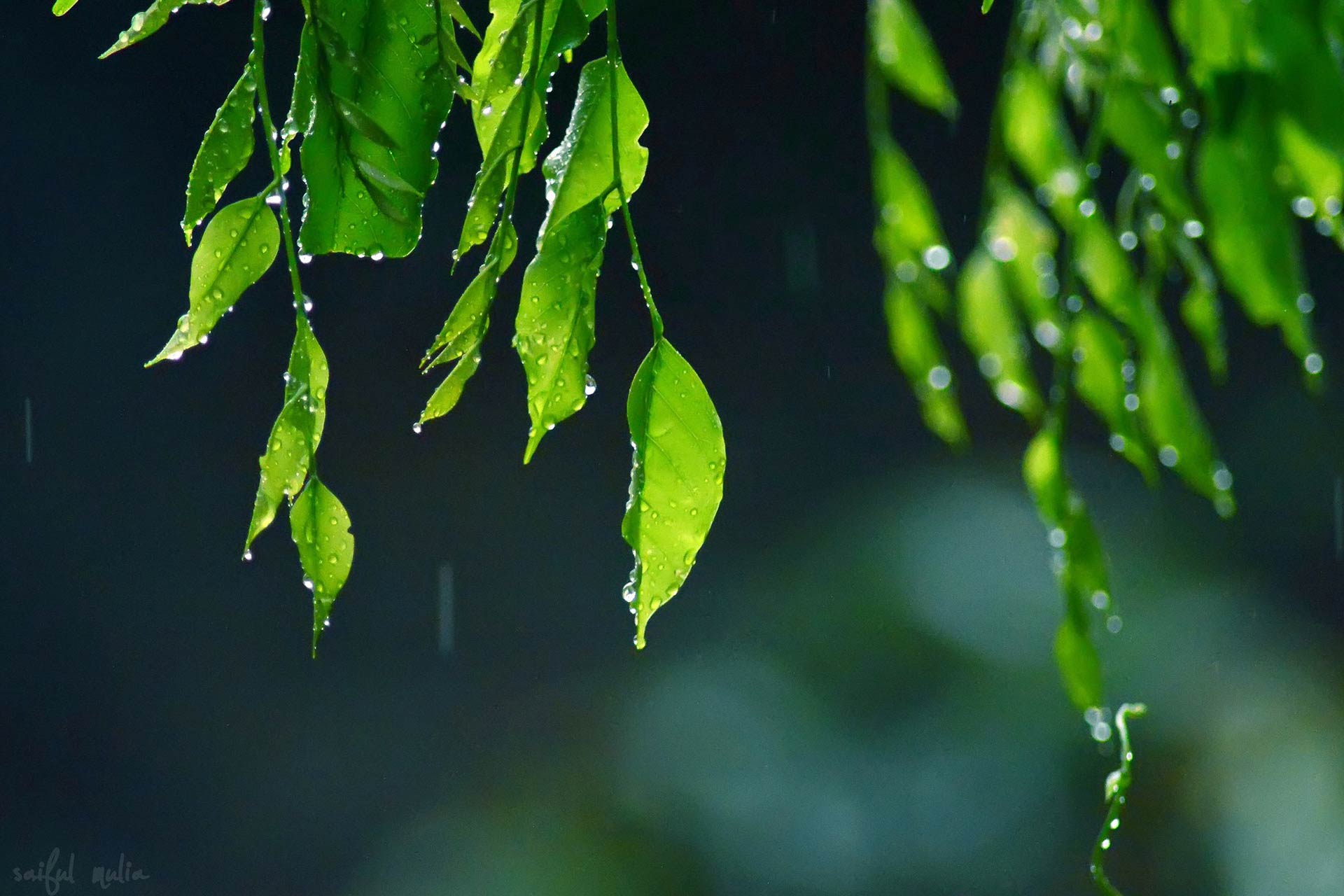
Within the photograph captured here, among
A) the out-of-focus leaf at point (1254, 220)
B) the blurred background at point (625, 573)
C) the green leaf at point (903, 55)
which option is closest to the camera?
the out-of-focus leaf at point (1254, 220)

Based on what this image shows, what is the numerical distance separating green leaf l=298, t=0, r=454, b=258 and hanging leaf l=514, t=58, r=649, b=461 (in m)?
0.06

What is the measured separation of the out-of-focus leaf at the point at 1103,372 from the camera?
416 mm

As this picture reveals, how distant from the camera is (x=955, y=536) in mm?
2449

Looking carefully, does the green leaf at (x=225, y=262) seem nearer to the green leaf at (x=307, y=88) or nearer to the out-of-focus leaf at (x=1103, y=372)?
the green leaf at (x=307, y=88)

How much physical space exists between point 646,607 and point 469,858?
2174mm

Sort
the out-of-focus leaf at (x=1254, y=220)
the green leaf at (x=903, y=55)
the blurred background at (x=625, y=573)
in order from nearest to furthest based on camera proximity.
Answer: the out-of-focus leaf at (x=1254, y=220)
the green leaf at (x=903, y=55)
the blurred background at (x=625, y=573)

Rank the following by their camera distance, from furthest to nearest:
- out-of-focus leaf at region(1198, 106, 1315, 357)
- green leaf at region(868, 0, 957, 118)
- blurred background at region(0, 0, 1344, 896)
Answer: blurred background at region(0, 0, 1344, 896)
green leaf at region(868, 0, 957, 118)
out-of-focus leaf at region(1198, 106, 1315, 357)

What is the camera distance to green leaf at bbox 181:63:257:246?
1.44ft

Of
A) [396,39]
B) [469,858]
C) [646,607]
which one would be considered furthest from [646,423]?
[469,858]

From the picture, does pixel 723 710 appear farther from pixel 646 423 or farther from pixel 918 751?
pixel 646 423

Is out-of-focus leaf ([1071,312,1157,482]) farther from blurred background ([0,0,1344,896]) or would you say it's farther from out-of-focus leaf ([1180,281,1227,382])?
blurred background ([0,0,1344,896])

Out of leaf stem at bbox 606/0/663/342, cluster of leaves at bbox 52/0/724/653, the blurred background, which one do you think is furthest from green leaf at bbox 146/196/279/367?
the blurred background

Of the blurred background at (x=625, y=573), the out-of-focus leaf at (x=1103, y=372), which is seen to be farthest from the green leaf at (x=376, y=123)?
the blurred background at (x=625, y=573)

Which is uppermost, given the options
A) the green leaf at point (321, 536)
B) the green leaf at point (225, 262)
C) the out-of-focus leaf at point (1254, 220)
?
the out-of-focus leaf at point (1254, 220)
